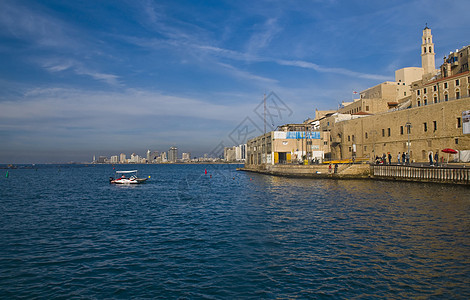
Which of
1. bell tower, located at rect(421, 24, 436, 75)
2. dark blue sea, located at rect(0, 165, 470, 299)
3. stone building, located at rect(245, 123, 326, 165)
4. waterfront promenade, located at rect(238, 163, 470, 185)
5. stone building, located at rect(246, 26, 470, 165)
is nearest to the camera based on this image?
dark blue sea, located at rect(0, 165, 470, 299)

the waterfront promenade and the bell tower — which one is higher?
the bell tower

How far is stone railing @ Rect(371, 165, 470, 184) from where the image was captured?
3362 cm

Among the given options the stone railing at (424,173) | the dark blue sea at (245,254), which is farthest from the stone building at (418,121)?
the dark blue sea at (245,254)

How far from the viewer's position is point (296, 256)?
1225 centimetres

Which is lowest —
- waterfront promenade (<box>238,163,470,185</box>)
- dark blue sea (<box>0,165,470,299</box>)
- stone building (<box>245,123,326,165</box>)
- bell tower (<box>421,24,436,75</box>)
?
dark blue sea (<box>0,165,470,299</box>)

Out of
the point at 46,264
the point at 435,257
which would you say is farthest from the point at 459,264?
the point at 46,264

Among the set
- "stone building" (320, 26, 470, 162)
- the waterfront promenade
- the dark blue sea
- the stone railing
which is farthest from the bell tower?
the dark blue sea

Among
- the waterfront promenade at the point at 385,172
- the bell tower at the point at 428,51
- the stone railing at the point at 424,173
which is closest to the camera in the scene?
the stone railing at the point at 424,173

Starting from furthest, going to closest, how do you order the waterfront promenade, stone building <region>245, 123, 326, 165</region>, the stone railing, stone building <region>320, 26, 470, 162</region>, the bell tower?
1. the bell tower
2. stone building <region>245, 123, 326, 165</region>
3. stone building <region>320, 26, 470, 162</region>
4. the waterfront promenade
5. the stone railing

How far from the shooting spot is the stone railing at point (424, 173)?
33625 mm

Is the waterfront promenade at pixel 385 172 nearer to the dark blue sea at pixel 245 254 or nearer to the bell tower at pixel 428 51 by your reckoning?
the dark blue sea at pixel 245 254

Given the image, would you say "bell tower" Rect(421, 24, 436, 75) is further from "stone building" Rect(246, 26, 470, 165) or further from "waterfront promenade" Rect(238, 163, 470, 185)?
"waterfront promenade" Rect(238, 163, 470, 185)

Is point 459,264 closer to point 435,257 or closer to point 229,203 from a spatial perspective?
point 435,257

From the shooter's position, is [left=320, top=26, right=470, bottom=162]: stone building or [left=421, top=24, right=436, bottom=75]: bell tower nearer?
[left=320, top=26, right=470, bottom=162]: stone building
